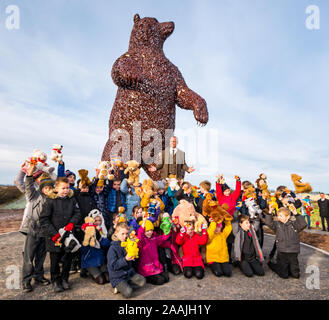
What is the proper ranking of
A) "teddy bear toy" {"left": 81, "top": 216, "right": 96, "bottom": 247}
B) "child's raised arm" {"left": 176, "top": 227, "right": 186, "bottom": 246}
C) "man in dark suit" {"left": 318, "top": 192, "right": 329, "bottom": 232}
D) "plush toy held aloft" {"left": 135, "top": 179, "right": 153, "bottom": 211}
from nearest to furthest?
"teddy bear toy" {"left": 81, "top": 216, "right": 96, "bottom": 247}
"child's raised arm" {"left": 176, "top": 227, "right": 186, "bottom": 246}
"plush toy held aloft" {"left": 135, "top": 179, "right": 153, "bottom": 211}
"man in dark suit" {"left": 318, "top": 192, "right": 329, "bottom": 232}

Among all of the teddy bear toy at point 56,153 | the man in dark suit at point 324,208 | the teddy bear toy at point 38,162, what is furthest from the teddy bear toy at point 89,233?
the man in dark suit at point 324,208

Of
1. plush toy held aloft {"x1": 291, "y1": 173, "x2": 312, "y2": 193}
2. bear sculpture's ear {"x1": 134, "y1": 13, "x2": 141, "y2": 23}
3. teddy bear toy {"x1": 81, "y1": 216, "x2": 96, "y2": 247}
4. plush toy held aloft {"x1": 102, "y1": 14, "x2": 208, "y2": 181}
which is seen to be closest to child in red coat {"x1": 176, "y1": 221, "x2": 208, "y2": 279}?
teddy bear toy {"x1": 81, "y1": 216, "x2": 96, "y2": 247}

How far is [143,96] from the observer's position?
646cm

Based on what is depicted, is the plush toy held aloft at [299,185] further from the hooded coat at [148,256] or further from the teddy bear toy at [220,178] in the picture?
the hooded coat at [148,256]

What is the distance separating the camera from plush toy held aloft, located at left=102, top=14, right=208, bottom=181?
21.1 feet

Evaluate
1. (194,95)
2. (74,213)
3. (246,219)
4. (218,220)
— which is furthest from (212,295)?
(194,95)

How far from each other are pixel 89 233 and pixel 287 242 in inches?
119

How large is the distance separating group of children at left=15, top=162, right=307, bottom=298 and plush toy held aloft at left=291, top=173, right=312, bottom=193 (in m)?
0.37

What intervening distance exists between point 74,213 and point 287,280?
3.19 m

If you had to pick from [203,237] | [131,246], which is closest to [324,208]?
[203,237]

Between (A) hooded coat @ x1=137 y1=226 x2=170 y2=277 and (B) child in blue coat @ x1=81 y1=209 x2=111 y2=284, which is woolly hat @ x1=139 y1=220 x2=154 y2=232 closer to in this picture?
(A) hooded coat @ x1=137 y1=226 x2=170 y2=277

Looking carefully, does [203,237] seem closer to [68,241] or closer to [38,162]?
[68,241]
